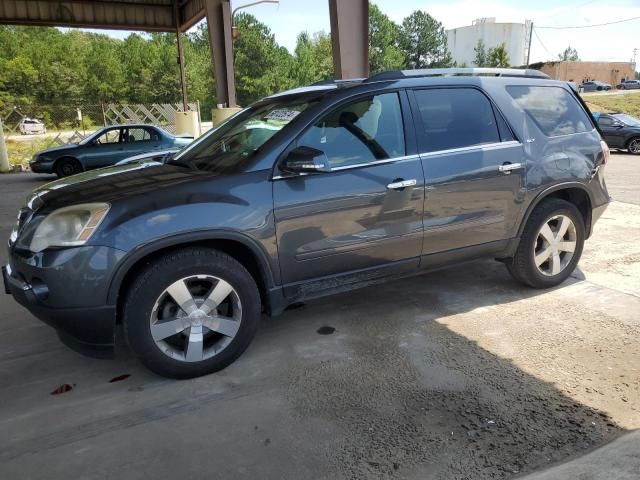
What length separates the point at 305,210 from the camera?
11.2 ft

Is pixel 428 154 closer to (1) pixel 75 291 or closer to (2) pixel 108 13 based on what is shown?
(1) pixel 75 291

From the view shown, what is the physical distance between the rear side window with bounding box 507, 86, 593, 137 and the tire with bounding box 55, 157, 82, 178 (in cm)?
1170

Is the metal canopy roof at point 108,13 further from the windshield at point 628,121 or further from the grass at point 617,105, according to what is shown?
the grass at point 617,105

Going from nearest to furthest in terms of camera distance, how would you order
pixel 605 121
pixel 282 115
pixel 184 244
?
1. pixel 184 244
2. pixel 282 115
3. pixel 605 121

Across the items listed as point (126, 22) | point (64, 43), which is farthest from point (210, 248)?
point (64, 43)

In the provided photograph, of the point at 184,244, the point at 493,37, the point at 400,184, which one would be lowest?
the point at 184,244

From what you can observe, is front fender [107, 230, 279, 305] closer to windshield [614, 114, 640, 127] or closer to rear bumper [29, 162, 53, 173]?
rear bumper [29, 162, 53, 173]

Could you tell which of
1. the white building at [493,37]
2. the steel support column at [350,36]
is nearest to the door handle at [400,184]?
the steel support column at [350,36]

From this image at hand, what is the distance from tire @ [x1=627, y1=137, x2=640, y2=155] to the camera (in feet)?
55.7

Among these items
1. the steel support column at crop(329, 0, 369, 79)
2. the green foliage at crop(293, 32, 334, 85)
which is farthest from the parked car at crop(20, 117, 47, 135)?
the green foliage at crop(293, 32, 334, 85)

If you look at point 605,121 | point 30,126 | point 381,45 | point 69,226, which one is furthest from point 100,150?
point 381,45

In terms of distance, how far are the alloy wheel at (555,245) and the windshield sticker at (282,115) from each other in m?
2.40

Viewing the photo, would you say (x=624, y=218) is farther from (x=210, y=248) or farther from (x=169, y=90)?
(x=169, y=90)

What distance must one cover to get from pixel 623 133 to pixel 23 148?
22.3 meters
